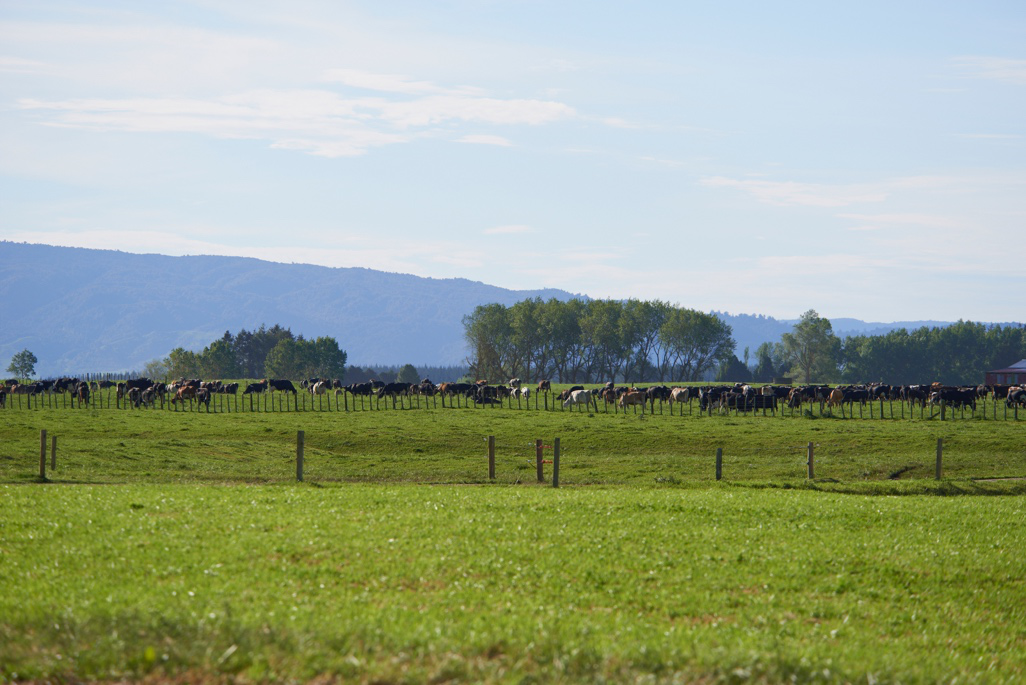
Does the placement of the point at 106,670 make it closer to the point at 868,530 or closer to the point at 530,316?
the point at 868,530

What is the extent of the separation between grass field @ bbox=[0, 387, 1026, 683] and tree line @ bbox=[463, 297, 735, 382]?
497ft

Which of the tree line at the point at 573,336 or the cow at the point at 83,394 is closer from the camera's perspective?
the cow at the point at 83,394

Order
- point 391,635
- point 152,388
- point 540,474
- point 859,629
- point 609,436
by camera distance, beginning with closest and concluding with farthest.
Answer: point 391,635 → point 859,629 → point 540,474 → point 609,436 → point 152,388

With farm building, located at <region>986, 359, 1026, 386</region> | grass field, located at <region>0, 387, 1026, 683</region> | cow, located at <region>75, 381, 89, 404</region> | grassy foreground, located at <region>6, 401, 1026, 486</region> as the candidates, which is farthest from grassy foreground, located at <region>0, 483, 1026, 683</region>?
farm building, located at <region>986, 359, 1026, 386</region>

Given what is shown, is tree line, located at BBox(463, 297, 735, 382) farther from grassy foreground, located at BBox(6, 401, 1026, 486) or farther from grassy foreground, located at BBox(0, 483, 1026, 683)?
grassy foreground, located at BBox(0, 483, 1026, 683)

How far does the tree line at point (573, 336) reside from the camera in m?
187

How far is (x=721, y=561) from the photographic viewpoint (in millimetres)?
19953

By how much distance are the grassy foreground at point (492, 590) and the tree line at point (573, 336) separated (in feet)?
523

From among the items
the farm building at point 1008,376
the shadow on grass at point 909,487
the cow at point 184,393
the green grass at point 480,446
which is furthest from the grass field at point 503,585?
the farm building at point 1008,376

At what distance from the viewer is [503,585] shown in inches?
680

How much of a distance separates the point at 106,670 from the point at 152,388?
85.1m

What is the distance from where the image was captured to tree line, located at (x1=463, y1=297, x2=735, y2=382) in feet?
614

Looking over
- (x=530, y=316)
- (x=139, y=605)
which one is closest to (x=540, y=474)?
(x=139, y=605)

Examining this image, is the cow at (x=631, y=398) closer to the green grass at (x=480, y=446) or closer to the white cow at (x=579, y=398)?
the white cow at (x=579, y=398)
